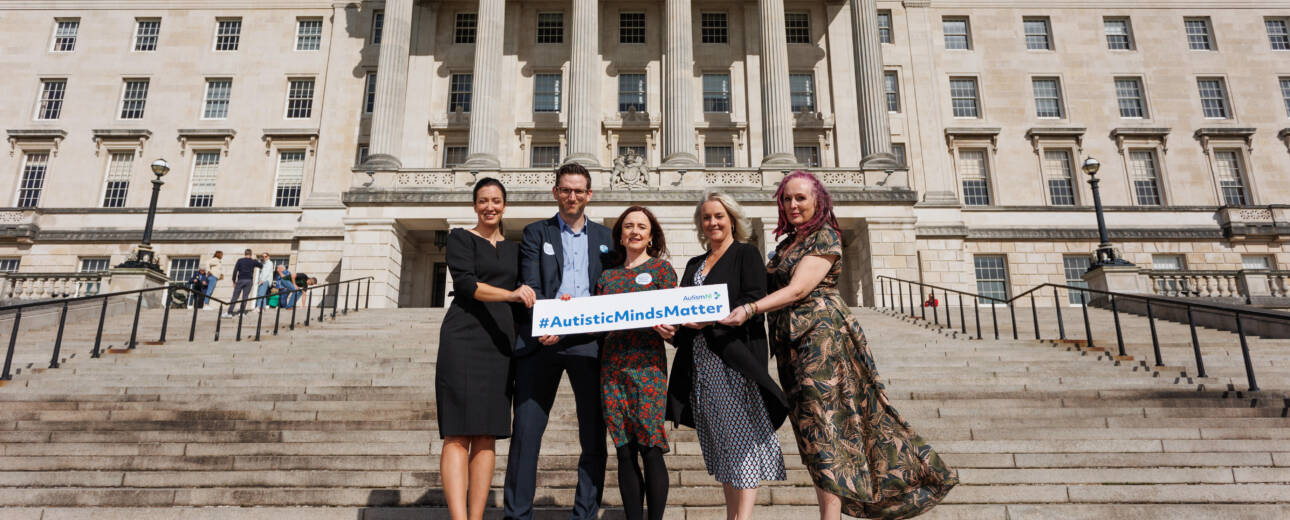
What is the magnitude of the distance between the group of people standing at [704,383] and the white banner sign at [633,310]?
0.27 feet

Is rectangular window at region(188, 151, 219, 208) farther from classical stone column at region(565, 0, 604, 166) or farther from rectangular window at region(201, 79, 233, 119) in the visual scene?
classical stone column at region(565, 0, 604, 166)

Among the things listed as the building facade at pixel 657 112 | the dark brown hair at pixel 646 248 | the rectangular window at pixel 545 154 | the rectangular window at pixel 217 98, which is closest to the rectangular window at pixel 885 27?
the building facade at pixel 657 112

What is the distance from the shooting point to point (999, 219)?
26.5 m

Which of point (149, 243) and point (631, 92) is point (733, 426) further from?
point (631, 92)

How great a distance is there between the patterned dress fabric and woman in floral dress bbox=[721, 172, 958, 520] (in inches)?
8.1

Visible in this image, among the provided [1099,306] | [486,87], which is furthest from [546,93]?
[1099,306]

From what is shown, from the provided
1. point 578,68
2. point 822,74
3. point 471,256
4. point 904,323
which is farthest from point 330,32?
point 471,256

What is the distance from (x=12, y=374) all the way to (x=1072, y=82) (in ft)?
122

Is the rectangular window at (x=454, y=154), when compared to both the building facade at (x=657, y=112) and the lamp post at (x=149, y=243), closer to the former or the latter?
the building facade at (x=657, y=112)

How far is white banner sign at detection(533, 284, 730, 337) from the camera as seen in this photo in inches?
130

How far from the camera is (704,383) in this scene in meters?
3.48

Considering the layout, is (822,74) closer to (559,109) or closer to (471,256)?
(559,109)

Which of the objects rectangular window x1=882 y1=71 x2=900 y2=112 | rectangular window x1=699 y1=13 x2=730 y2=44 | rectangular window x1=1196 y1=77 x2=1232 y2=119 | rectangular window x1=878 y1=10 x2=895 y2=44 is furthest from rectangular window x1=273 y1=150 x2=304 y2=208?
rectangular window x1=1196 y1=77 x2=1232 y2=119

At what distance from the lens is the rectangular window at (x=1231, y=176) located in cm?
2728
